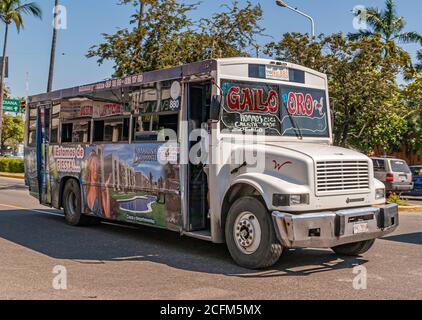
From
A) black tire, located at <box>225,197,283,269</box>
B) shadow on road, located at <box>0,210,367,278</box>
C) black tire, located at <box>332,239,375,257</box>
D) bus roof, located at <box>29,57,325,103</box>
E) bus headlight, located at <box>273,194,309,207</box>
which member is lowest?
shadow on road, located at <box>0,210,367,278</box>

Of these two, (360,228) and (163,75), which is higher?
(163,75)

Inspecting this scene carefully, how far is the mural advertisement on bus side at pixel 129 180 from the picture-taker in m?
8.75

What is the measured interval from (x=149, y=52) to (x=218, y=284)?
1719 centimetres

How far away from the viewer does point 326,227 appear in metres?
7.02

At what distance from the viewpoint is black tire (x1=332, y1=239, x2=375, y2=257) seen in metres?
8.44

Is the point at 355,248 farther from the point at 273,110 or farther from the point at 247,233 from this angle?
the point at 273,110

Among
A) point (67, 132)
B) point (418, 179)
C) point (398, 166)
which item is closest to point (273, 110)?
point (67, 132)

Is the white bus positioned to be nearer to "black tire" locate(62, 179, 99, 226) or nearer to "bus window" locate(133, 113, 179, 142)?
"bus window" locate(133, 113, 179, 142)

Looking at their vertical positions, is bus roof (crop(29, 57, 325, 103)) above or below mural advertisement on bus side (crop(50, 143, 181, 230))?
above

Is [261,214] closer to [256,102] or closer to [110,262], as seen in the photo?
[256,102]

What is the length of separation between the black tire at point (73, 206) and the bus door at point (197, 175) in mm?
4082

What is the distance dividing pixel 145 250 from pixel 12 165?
33.1m

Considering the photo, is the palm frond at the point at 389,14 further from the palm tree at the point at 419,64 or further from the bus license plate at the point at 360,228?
the bus license plate at the point at 360,228

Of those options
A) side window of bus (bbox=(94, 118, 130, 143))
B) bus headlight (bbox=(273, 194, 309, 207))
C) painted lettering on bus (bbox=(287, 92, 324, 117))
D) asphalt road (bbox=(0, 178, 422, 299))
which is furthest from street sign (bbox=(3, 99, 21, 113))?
bus headlight (bbox=(273, 194, 309, 207))
